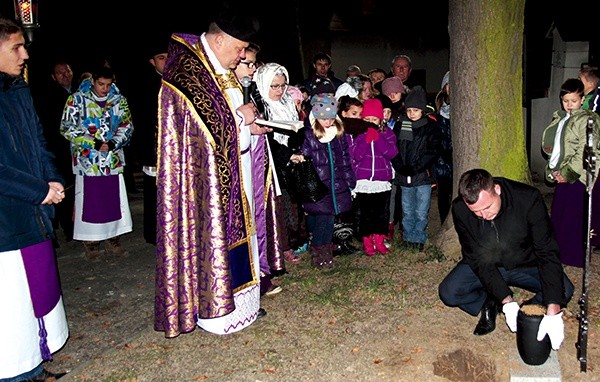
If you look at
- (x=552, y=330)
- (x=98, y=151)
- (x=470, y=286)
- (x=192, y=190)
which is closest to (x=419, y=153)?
(x=470, y=286)

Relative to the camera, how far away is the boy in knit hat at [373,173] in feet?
20.6

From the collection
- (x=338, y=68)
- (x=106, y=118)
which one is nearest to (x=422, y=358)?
(x=106, y=118)

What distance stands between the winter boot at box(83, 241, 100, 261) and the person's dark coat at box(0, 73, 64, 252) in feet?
9.45

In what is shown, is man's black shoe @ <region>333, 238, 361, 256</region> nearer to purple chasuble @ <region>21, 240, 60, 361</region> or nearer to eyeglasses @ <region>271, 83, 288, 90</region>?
eyeglasses @ <region>271, 83, 288, 90</region>

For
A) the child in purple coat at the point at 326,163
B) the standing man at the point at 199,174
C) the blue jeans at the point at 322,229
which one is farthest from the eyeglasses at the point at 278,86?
the standing man at the point at 199,174

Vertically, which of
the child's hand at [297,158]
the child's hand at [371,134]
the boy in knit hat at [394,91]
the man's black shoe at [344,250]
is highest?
the boy in knit hat at [394,91]

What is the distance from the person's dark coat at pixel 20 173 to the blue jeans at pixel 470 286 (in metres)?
2.83

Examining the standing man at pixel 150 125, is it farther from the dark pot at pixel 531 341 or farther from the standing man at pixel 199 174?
the dark pot at pixel 531 341

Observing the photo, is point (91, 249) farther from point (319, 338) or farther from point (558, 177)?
point (558, 177)

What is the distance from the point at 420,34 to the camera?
773 inches

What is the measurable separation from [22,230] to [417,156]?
3.98 metres

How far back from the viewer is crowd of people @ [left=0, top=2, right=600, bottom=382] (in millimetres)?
3670

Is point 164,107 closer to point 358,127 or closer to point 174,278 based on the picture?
point 174,278

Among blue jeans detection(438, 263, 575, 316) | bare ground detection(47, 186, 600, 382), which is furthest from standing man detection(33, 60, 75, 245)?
blue jeans detection(438, 263, 575, 316)
